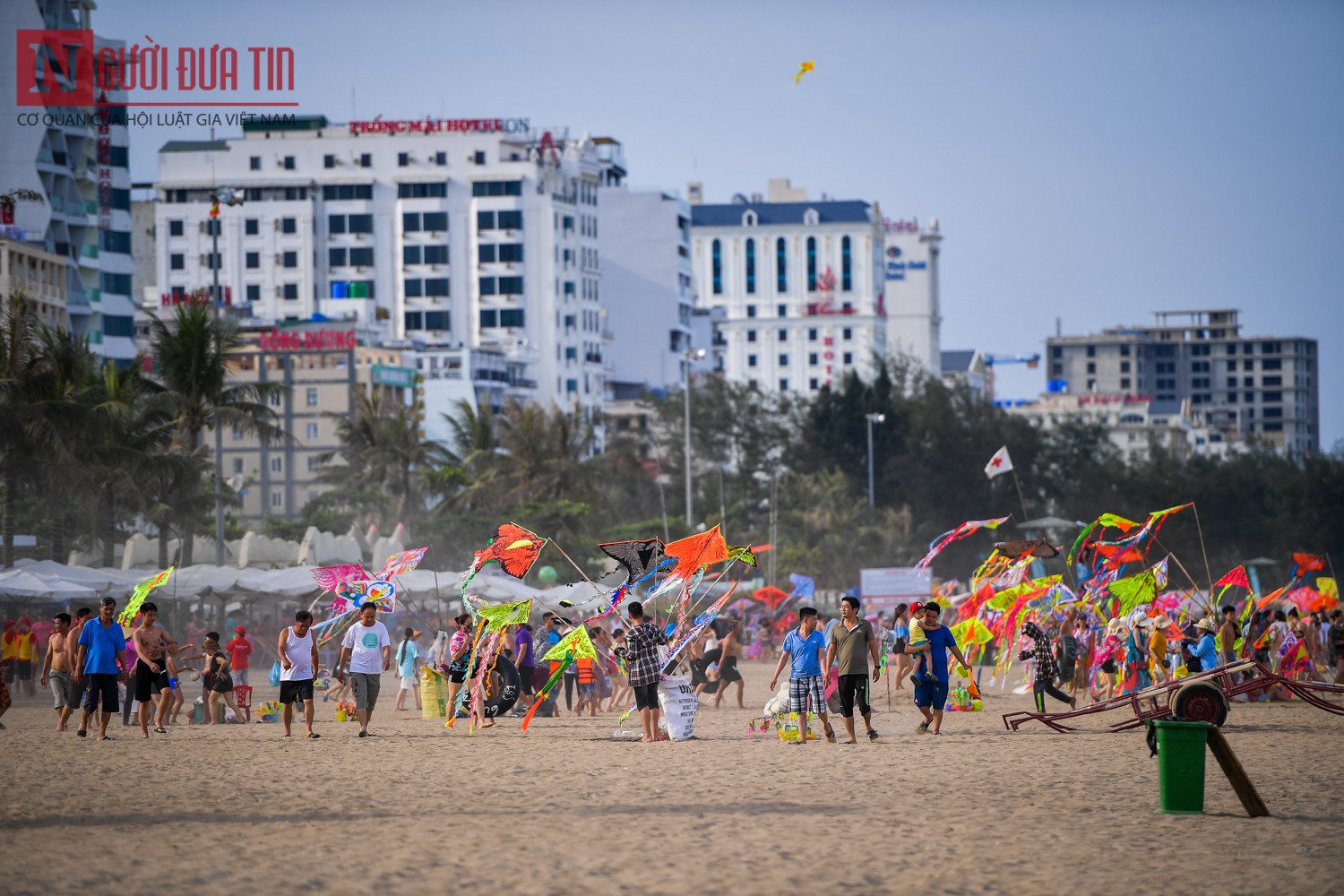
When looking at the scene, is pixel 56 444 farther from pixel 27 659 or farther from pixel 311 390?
pixel 311 390

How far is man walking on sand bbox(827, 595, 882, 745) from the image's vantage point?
1700 centimetres

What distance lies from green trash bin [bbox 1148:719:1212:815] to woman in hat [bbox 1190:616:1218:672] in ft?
27.3

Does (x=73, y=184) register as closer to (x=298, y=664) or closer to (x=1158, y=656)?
(x=298, y=664)

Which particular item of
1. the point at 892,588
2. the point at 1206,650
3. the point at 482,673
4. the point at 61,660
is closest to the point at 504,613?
the point at 482,673

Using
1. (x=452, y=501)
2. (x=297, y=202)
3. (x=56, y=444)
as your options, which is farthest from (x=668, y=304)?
(x=56, y=444)

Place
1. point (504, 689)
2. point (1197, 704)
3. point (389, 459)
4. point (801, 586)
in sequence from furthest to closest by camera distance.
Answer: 1. point (389, 459)
2. point (801, 586)
3. point (504, 689)
4. point (1197, 704)

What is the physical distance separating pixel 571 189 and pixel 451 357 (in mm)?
17768

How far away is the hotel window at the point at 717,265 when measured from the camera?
155m

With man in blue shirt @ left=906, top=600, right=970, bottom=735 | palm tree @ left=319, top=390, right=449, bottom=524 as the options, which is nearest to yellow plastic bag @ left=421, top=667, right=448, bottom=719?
man in blue shirt @ left=906, top=600, right=970, bottom=735

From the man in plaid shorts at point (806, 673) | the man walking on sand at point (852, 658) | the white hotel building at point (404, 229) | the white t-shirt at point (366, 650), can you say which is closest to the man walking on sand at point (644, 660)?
the man in plaid shorts at point (806, 673)

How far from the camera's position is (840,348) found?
15138cm

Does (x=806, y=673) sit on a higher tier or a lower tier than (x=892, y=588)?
higher

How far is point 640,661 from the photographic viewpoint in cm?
1766

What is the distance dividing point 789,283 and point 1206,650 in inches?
5384
